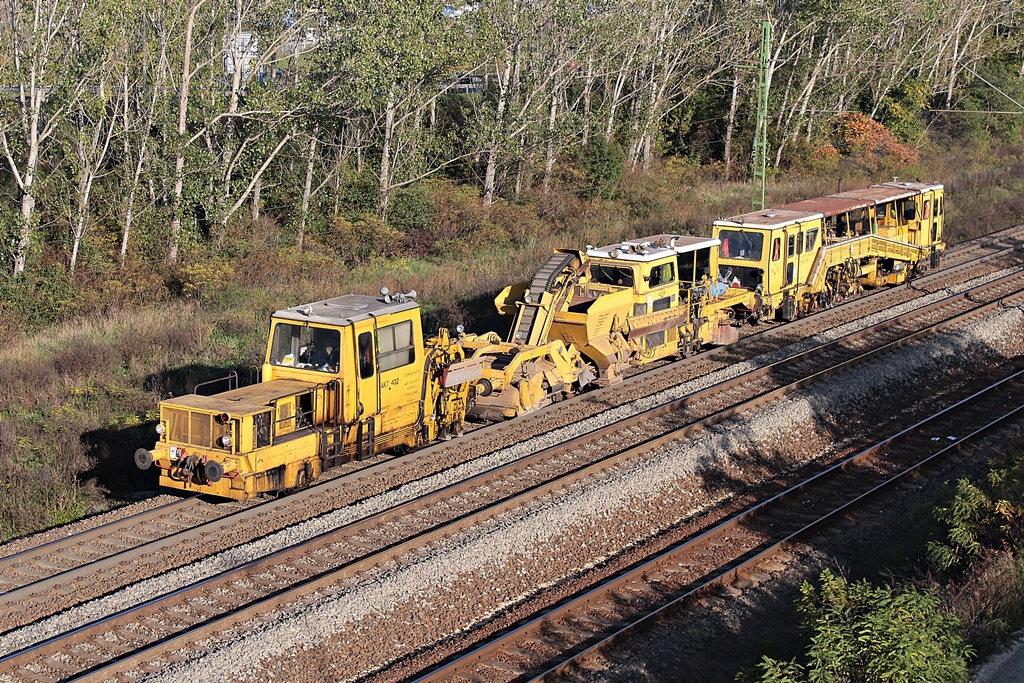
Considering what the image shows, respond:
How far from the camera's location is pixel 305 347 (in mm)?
14273

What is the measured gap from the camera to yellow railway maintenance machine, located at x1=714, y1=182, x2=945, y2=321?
24297 millimetres

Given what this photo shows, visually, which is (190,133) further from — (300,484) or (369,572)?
(369,572)

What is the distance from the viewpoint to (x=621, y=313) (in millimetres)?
19406

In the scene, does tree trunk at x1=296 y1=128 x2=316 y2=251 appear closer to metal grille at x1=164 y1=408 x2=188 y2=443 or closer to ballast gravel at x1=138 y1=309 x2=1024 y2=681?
ballast gravel at x1=138 y1=309 x2=1024 y2=681

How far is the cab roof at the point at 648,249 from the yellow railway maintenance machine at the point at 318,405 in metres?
4.84

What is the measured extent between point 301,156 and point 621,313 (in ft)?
49.7

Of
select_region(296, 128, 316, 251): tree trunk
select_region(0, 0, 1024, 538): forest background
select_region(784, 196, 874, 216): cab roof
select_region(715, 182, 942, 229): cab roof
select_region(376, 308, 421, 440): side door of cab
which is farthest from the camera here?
select_region(296, 128, 316, 251): tree trunk

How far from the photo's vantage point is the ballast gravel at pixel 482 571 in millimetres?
10086

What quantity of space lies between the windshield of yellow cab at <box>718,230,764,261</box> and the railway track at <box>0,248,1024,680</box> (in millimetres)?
5025

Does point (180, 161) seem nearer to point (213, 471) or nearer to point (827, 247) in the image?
point (827, 247)

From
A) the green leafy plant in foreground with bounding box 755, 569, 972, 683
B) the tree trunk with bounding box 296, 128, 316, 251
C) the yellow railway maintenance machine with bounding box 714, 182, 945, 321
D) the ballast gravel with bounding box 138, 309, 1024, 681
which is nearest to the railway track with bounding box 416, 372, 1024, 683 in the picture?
the ballast gravel with bounding box 138, 309, 1024, 681

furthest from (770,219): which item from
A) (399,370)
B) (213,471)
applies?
(213,471)

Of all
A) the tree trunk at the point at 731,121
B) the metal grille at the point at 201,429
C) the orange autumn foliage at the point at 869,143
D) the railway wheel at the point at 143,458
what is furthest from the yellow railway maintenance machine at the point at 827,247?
the orange autumn foliage at the point at 869,143

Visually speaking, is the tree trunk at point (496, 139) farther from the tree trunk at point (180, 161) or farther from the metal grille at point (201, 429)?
the metal grille at point (201, 429)
